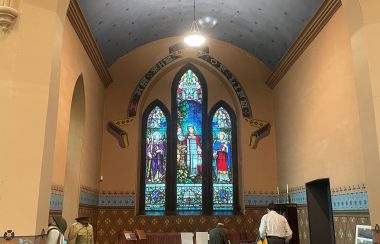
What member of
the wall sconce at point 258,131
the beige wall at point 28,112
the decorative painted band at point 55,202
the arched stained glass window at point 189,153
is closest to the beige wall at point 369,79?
the beige wall at point 28,112

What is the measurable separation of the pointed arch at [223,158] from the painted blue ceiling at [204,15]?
216 centimetres

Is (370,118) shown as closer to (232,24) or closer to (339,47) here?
(339,47)

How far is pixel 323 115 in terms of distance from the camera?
27.4 feet

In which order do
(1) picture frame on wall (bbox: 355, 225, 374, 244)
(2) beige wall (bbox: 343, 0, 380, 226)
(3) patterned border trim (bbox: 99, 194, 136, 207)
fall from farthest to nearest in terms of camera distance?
(3) patterned border trim (bbox: 99, 194, 136, 207) < (1) picture frame on wall (bbox: 355, 225, 374, 244) < (2) beige wall (bbox: 343, 0, 380, 226)

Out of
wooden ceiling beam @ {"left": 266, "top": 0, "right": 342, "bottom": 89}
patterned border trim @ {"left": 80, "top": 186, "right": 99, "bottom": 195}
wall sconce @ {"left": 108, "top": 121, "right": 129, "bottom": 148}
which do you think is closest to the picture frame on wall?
wooden ceiling beam @ {"left": 266, "top": 0, "right": 342, "bottom": 89}

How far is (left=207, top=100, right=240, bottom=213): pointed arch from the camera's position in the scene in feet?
39.4

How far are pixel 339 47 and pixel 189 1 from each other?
4374 mm

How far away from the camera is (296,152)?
10.1 metres

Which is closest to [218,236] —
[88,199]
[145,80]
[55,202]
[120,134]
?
[88,199]

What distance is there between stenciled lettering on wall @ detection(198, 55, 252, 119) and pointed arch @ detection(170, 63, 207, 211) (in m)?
0.57

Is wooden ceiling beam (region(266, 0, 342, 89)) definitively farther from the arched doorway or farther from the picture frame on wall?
the arched doorway

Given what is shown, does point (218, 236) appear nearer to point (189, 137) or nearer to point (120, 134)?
point (189, 137)

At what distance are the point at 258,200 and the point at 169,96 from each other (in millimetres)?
4209

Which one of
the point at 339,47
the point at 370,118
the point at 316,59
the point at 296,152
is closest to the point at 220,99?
the point at 296,152
